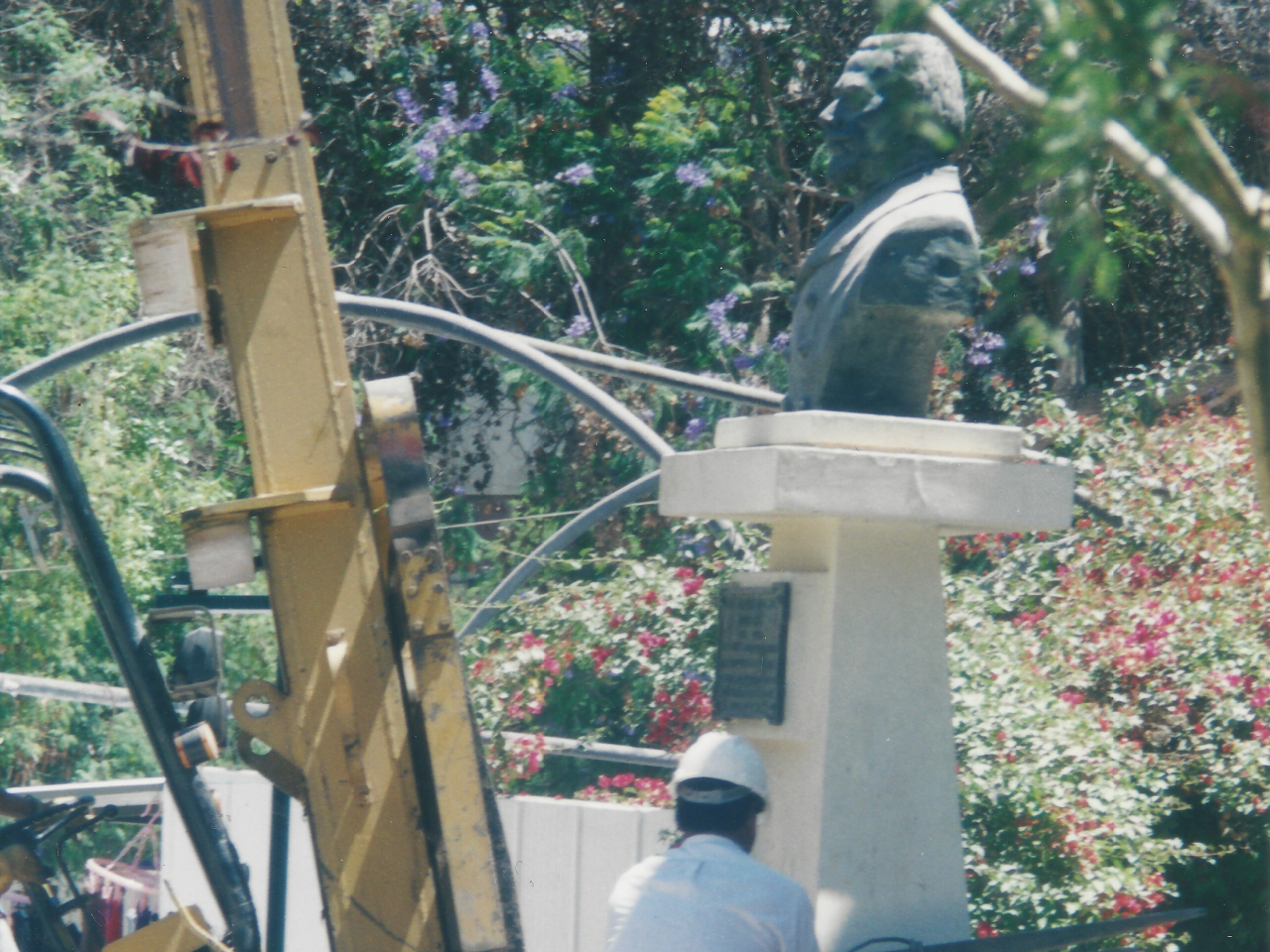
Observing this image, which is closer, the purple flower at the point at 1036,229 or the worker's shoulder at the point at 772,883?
the worker's shoulder at the point at 772,883

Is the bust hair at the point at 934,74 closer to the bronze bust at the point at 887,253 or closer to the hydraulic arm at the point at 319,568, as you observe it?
the bronze bust at the point at 887,253

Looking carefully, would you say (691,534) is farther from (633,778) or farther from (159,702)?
(159,702)

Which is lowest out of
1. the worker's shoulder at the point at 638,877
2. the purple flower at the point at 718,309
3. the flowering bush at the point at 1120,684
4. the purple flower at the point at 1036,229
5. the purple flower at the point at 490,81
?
the flowering bush at the point at 1120,684

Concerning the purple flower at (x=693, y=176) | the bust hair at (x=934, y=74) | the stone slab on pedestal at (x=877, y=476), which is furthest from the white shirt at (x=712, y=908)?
the purple flower at (x=693, y=176)

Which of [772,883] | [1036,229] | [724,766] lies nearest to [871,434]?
[724,766]

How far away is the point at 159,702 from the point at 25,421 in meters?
0.70

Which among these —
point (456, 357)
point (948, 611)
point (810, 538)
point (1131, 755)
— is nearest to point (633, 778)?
point (948, 611)

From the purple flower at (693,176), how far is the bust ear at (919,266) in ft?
19.3

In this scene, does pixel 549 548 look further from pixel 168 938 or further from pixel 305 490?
pixel 305 490

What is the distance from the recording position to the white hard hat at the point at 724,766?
342 cm

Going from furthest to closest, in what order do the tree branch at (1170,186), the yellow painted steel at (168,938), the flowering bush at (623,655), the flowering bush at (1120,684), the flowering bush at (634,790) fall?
the flowering bush at (634,790) < the flowering bush at (623,655) < the flowering bush at (1120,684) < the yellow painted steel at (168,938) < the tree branch at (1170,186)

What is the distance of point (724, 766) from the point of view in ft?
11.3

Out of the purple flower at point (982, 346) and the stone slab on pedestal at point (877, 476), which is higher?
the stone slab on pedestal at point (877, 476)

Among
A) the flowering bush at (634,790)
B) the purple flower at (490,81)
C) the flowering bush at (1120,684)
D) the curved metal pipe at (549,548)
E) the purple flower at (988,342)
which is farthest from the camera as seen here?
the purple flower at (490,81)
